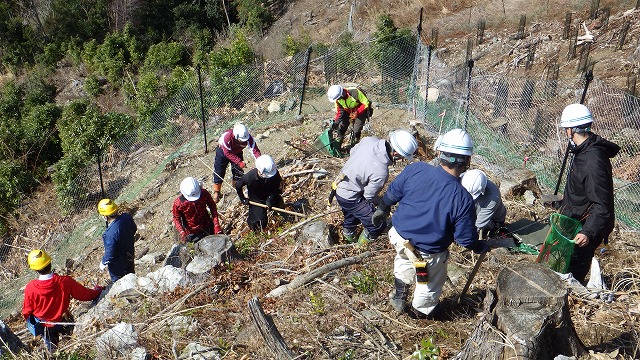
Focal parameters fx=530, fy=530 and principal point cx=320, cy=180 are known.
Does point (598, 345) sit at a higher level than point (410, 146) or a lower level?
lower

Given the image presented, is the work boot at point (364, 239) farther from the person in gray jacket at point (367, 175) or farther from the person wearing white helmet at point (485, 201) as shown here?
the person wearing white helmet at point (485, 201)

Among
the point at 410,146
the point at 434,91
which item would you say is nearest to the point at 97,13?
the point at 434,91

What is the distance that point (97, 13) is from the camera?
24.0m

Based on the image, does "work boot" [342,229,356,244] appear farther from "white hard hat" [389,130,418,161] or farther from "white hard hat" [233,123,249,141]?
"white hard hat" [233,123,249,141]

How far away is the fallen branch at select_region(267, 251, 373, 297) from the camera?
488 centimetres

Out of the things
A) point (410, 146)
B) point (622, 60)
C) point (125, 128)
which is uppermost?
point (410, 146)

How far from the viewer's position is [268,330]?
3664mm

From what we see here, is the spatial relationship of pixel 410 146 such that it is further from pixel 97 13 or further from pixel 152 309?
pixel 97 13

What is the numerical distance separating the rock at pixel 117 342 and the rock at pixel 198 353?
17.1 inches

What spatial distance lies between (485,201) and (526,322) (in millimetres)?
2102

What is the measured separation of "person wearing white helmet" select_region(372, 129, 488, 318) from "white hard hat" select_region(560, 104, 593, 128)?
1.00m

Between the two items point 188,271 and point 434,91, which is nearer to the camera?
point 188,271

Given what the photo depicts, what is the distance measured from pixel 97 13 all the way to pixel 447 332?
24.4 meters

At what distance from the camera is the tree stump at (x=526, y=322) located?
10.5ft
